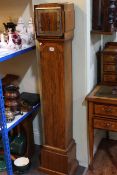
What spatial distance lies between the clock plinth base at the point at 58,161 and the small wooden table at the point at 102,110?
22cm

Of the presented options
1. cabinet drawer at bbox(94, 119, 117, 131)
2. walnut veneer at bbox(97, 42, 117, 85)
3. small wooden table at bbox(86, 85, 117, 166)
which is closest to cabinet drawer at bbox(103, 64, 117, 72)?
walnut veneer at bbox(97, 42, 117, 85)

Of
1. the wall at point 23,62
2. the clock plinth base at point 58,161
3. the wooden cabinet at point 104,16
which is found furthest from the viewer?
the wall at point 23,62

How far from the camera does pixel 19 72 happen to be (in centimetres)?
233

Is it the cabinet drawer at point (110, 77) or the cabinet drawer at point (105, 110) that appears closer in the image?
the cabinet drawer at point (105, 110)

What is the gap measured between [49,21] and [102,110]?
2.41ft

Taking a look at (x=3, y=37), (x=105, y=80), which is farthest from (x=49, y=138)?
(x=3, y=37)

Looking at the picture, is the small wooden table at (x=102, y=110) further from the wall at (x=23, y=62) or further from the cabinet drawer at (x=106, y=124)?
the wall at (x=23, y=62)

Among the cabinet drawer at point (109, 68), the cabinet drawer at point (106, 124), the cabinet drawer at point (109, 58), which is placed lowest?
the cabinet drawer at point (106, 124)

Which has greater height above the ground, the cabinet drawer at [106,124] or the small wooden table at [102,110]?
the small wooden table at [102,110]

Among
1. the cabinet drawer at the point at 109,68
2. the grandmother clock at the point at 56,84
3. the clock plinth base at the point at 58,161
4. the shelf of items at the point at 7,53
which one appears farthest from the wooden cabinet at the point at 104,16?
the clock plinth base at the point at 58,161

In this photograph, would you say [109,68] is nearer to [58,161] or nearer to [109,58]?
[109,58]

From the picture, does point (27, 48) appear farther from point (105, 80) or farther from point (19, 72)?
point (105, 80)

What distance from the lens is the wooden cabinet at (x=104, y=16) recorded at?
5.79 ft

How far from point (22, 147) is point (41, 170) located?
263 millimetres
